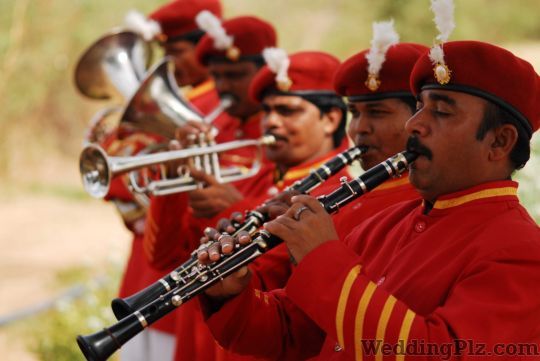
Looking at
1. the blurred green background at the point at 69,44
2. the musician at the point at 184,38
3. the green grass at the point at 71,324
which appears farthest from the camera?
the blurred green background at the point at 69,44

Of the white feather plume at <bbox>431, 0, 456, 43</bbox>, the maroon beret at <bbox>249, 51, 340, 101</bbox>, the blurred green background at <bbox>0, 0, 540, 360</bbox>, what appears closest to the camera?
the white feather plume at <bbox>431, 0, 456, 43</bbox>

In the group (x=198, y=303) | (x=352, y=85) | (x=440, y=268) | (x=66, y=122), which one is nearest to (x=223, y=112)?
(x=352, y=85)

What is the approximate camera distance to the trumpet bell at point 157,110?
587 cm

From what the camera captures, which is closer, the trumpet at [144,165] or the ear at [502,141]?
the ear at [502,141]

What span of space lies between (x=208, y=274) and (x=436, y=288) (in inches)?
28.9

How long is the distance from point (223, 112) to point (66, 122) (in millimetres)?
13384

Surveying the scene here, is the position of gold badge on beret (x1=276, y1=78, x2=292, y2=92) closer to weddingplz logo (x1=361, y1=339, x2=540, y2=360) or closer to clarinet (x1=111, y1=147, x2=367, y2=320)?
clarinet (x1=111, y1=147, x2=367, y2=320)

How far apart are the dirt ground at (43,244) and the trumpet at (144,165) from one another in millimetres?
3829

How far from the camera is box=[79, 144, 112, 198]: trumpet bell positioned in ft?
16.5

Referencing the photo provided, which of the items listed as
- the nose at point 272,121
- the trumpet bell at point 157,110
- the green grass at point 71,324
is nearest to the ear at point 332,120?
the nose at point 272,121

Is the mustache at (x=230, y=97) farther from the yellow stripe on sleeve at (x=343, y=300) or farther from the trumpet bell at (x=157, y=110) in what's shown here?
the yellow stripe on sleeve at (x=343, y=300)

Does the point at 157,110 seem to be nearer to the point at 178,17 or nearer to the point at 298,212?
the point at 178,17

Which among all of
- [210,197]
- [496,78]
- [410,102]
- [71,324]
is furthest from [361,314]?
[71,324]

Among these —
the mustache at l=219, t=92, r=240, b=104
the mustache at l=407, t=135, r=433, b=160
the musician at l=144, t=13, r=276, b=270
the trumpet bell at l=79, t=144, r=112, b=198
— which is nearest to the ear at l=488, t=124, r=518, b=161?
the mustache at l=407, t=135, r=433, b=160
